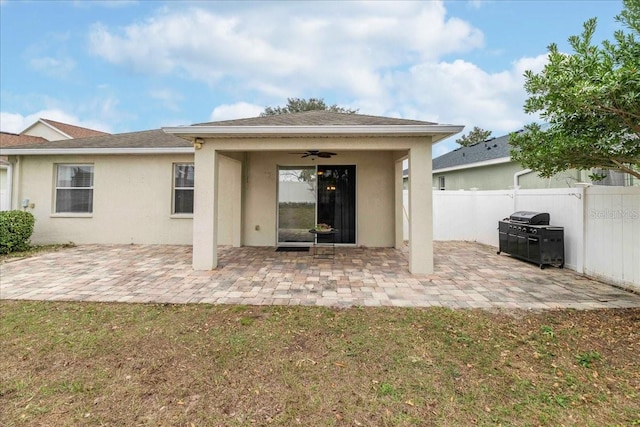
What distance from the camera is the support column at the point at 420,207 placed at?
6.20 metres

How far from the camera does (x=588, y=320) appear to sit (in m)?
3.99

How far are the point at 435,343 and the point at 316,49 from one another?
17.2 metres

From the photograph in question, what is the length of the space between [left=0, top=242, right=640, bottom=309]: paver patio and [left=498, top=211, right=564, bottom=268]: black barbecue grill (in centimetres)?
24

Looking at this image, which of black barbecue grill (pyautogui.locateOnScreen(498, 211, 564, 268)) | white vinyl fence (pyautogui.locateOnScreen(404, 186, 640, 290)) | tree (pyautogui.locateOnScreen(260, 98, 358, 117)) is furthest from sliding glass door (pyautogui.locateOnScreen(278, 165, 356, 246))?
tree (pyautogui.locateOnScreen(260, 98, 358, 117))

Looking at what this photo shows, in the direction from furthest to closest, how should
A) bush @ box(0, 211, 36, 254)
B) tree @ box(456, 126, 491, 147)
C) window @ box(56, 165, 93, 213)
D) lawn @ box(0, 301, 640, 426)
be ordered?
tree @ box(456, 126, 491, 147) → window @ box(56, 165, 93, 213) → bush @ box(0, 211, 36, 254) → lawn @ box(0, 301, 640, 426)

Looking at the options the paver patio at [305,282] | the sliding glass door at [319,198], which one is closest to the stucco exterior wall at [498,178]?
the paver patio at [305,282]

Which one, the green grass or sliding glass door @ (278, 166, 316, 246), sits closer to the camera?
the green grass

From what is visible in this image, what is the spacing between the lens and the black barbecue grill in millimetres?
6691

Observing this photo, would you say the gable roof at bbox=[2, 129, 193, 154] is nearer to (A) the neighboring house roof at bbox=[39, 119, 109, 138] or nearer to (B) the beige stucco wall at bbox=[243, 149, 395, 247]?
(B) the beige stucco wall at bbox=[243, 149, 395, 247]

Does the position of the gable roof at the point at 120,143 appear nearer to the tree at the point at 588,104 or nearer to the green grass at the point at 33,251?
the green grass at the point at 33,251

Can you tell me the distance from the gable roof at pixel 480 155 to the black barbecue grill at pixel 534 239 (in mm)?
5453

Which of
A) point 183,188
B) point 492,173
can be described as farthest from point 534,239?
point 183,188

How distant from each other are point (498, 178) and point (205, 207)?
12242 mm

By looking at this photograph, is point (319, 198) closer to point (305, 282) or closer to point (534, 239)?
point (305, 282)
